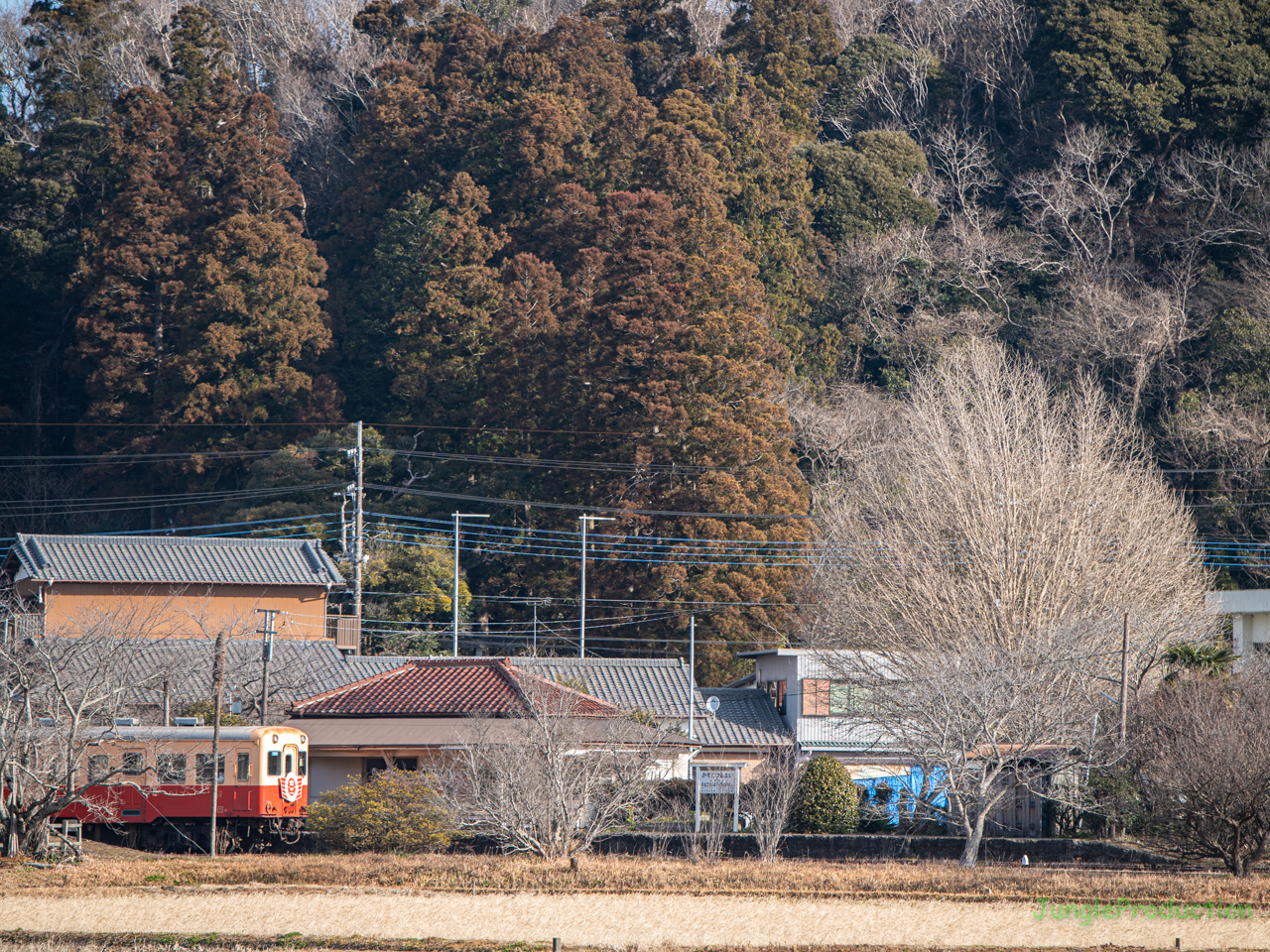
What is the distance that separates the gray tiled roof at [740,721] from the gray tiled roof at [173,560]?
1142 centimetres

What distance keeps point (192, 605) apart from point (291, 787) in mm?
13211

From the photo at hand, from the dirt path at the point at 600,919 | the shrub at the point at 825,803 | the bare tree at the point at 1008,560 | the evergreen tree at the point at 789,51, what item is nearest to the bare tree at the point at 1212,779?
the bare tree at the point at 1008,560

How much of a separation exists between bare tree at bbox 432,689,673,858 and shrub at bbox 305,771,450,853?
0.42 m

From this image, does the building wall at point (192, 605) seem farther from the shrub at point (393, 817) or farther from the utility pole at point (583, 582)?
the shrub at point (393, 817)

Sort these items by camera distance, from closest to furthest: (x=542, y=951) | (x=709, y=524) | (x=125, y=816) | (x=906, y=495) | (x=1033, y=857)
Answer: (x=542, y=951)
(x=1033, y=857)
(x=125, y=816)
(x=906, y=495)
(x=709, y=524)

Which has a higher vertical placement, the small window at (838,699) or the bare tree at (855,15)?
the bare tree at (855,15)

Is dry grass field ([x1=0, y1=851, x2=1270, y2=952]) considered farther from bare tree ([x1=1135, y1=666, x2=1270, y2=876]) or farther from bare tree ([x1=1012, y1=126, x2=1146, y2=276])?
bare tree ([x1=1012, y1=126, x2=1146, y2=276])

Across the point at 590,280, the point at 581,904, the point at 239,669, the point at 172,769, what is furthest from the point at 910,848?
the point at 590,280

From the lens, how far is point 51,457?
48.7 m

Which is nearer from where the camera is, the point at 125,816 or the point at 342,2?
the point at 125,816

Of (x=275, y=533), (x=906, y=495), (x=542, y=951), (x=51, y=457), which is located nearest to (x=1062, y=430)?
(x=906, y=495)

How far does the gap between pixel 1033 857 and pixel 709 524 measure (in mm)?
17721

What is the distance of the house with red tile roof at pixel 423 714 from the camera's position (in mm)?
27016

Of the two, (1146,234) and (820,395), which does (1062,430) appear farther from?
(1146,234)
